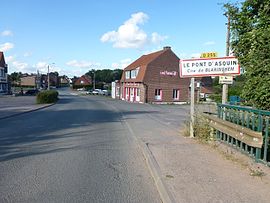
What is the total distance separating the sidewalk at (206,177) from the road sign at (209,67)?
8.45ft

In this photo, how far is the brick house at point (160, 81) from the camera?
4847cm

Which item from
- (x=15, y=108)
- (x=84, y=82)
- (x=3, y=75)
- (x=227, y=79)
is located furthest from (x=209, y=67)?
(x=84, y=82)

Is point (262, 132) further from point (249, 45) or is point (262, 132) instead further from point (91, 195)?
point (91, 195)

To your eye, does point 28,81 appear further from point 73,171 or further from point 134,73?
point 73,171

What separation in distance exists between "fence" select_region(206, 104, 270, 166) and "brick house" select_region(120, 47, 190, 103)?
39.0m

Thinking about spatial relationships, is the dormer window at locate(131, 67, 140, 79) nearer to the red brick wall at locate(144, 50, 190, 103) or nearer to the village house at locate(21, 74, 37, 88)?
the red brick wall at locate(144, 50, 190, 103)

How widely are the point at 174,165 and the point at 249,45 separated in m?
3.12

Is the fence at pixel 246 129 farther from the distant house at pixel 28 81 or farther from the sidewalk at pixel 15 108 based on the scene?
the distant house at pixel 28 81

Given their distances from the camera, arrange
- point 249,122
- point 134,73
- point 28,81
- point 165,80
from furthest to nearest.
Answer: point 28,81, point 134,73, point 165,80, point 249,122

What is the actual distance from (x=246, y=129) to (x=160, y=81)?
141 feet

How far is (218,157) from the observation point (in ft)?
25.1

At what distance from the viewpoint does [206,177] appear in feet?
19.6

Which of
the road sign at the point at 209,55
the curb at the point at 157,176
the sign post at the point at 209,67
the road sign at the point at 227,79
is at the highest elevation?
the road sign at the point at 209,55

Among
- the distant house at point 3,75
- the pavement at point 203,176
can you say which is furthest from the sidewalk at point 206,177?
the distant house at point 3,75
